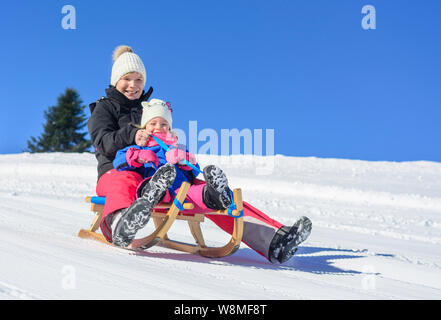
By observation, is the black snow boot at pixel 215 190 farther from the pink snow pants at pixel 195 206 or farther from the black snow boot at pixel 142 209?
the black snow boot at pixel 142 209

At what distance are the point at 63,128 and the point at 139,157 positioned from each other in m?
27.8

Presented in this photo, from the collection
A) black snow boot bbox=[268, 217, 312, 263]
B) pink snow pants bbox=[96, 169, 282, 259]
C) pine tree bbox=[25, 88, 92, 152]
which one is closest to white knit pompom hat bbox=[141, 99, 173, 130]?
pink snow pants bbox=[96, 169, 282, 259]

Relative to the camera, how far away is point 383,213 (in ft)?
23.5

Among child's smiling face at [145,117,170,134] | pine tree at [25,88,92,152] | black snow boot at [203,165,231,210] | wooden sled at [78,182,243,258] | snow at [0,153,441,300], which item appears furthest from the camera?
pine tree at [25,88,92,152]

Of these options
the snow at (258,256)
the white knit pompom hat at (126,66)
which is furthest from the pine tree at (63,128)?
the white knit pompom hat at (126,66)

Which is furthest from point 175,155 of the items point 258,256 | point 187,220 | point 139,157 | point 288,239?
point 258,256

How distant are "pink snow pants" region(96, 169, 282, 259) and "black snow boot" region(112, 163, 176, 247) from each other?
0.17m

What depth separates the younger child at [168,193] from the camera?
2.37 m

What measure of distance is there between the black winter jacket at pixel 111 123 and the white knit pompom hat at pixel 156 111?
12cm

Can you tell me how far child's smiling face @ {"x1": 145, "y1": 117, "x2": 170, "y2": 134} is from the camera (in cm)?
286

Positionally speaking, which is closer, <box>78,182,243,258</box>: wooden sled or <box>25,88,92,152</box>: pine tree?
<box>78,182,243,258</box>: wooden sled

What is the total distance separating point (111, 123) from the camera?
3.13m

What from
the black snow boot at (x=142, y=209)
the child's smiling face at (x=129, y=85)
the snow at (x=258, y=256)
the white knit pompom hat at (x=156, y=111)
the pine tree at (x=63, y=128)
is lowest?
the snow at (x=258, y=256)

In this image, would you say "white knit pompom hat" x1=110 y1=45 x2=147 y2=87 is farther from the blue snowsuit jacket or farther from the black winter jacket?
the blue snowsuit jacket
